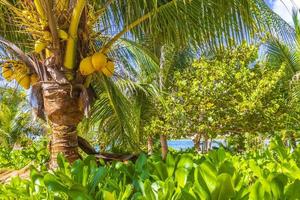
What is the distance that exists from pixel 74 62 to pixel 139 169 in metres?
1.62

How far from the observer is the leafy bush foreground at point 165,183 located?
135 centimetres

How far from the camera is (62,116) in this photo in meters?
3.34

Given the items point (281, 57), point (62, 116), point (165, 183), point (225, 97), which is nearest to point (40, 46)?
point (62, 116)

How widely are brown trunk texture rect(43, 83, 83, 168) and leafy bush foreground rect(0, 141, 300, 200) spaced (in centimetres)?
111

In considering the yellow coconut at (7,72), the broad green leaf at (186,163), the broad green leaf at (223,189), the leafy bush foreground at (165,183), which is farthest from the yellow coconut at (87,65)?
the broad green leaf at (223,189)

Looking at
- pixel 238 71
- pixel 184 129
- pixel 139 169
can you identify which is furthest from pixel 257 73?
pixel 139 169

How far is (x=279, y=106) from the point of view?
38.7ft

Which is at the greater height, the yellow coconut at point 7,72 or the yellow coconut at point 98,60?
the yellow coconut at point 7,72

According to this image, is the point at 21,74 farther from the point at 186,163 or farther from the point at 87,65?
the point at 186,163

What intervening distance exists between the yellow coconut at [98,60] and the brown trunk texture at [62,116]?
0.25 m

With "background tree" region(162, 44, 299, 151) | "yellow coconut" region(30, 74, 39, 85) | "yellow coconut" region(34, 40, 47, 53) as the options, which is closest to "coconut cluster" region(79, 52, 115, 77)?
"yellow coconut" region(34, 40, 47, 53)

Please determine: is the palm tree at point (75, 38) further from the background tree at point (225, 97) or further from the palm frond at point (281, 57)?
the palm frond at point (281, 57)

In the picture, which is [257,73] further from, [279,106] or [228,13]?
[228,13]

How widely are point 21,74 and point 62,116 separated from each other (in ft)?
1.79
